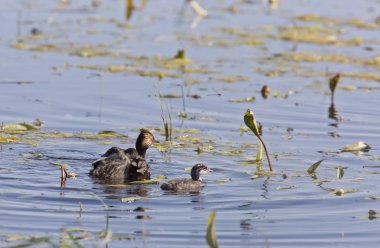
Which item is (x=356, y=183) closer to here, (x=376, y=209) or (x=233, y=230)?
(x=376, y=209)

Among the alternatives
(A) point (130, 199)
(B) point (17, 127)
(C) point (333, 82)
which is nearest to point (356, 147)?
(C) point (333, 82)

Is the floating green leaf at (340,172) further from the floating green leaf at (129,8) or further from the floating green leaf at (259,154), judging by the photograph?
the floating green leaf at (129,8)

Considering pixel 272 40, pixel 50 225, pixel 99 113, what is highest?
pixel 272 40

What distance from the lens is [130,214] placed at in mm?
10648

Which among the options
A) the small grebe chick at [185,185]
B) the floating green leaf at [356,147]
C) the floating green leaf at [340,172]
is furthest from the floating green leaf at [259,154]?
the floating green leaf at [356,147]

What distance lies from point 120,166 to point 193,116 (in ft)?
11.3

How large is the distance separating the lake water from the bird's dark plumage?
0.78ft

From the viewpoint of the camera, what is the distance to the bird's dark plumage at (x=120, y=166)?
1259 cm

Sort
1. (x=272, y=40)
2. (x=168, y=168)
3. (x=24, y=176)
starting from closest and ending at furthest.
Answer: (x=24, y=176)
(x=168, y=168)
(x=272, y=40)

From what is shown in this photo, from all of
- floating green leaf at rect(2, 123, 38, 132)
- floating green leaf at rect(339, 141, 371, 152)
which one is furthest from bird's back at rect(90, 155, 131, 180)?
floating green leaf at rect(339, 141, 371, 152)

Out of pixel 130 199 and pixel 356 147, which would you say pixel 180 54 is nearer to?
pixel 356 147

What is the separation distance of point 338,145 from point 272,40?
893 cm

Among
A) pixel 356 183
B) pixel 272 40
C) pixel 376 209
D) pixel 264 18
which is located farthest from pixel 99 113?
pixel 264 18

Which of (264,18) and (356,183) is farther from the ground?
(264,18)
